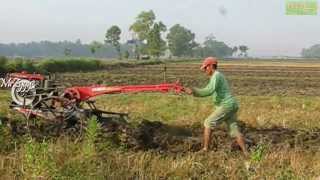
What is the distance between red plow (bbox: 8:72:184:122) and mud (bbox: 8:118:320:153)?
0.23 meters

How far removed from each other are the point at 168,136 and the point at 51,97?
2.29 metres

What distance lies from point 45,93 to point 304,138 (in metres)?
4.97

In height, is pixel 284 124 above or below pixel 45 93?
below

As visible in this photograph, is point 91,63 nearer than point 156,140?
No

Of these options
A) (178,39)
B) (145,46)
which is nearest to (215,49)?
(178,39)

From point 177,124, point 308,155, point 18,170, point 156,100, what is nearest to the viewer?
point 18,170

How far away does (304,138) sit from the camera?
36.2ft

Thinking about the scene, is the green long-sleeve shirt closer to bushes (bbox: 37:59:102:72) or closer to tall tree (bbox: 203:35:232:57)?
bushes (bbox: 37:59:102:72)

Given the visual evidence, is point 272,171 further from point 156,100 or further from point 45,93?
point 156,100

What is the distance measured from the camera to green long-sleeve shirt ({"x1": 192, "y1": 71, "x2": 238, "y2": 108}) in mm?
8898

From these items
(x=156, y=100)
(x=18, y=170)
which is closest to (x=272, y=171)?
(x=18, y=170)

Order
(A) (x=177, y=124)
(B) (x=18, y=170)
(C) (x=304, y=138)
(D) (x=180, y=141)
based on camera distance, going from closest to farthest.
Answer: (B) (x=18, y=170)
(D) (x=180, y=141)
(C) (x=304, y=138)
(A) (x=177, y=124)

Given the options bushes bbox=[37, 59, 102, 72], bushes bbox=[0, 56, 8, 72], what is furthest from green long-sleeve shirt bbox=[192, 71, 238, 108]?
bushes bbox=[37, 59, 102, 72]

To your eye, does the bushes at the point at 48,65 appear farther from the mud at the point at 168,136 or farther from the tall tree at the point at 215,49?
the tall tree at the point at 215,49
